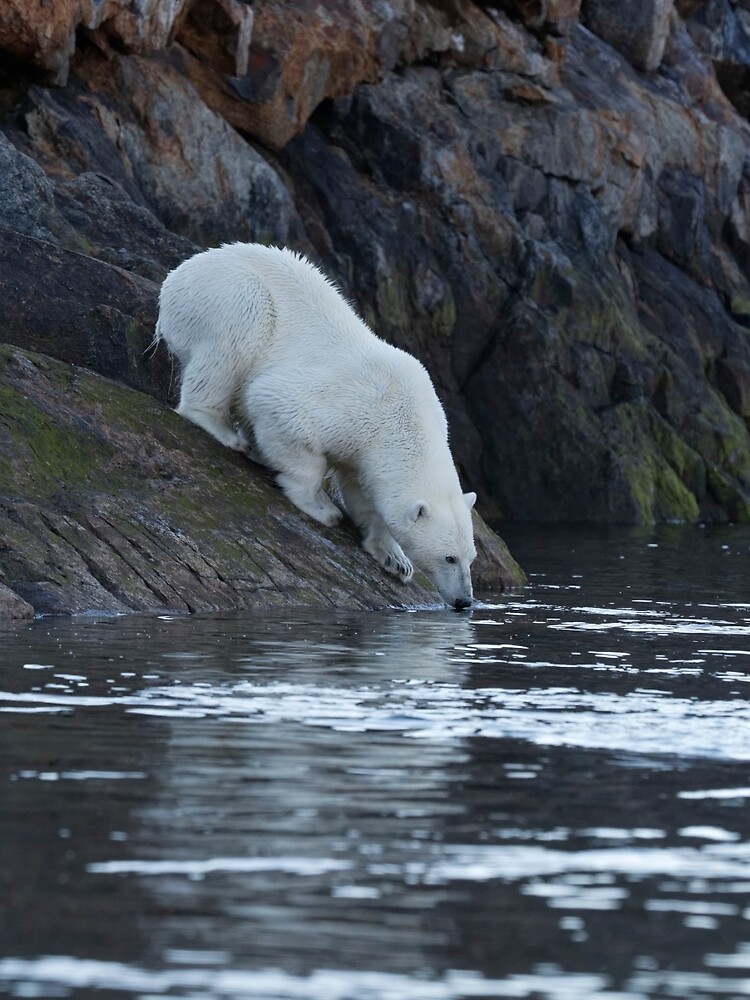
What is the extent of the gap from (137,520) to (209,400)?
188cm

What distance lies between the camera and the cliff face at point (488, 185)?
2636 cm

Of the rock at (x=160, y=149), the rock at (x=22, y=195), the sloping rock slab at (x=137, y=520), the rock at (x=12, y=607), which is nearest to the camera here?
the rock at (x=12, y=607)

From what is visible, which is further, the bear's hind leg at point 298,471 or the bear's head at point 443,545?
the bear's hind leg at point 298,471

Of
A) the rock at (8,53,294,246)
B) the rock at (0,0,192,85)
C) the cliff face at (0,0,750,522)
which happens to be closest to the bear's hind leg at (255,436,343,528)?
the cliff face at (0,0,750,522)

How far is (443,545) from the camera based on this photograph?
1175 cm

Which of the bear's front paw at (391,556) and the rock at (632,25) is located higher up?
the rock at (632,25)

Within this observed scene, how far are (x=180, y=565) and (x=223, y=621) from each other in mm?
977

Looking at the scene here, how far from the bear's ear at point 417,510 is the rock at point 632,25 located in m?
30.7

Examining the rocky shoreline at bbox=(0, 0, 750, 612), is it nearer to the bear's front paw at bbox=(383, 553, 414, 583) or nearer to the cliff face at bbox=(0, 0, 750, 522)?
the cliff face at bbox=(0, 0, 750, 522)

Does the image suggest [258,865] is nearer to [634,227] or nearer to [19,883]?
[19,883]

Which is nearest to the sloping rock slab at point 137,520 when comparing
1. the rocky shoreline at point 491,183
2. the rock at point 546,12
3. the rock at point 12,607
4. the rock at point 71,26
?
the rock at point 12,607

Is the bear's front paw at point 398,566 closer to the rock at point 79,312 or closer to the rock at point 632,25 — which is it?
the rock at point 79,312

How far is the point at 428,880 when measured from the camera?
156 inches

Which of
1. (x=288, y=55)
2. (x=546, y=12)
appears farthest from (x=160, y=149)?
(x=546, y=12)
